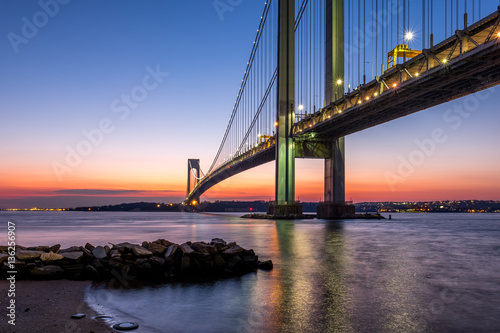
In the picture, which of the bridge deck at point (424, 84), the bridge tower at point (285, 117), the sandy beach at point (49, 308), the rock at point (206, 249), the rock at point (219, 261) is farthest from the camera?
the bridge tower at point (285, 117)

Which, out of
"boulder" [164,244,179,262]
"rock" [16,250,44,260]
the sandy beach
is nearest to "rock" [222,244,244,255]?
"boulder" [164,244,179,262]

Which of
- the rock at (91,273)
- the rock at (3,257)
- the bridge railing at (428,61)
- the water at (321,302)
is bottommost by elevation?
the water at (321,302)

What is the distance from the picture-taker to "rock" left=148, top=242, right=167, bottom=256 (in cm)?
1063

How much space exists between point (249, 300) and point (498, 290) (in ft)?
16.6

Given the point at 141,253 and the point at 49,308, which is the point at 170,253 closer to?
the point at 141,253

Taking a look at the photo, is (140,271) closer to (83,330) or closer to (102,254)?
(102,254)

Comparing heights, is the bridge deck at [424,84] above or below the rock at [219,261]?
above

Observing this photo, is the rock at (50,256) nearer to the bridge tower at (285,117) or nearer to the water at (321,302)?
the water at (321,302)

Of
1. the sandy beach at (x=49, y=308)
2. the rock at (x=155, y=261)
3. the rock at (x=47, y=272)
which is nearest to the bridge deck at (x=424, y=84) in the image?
the rock at (x=155, y=261)

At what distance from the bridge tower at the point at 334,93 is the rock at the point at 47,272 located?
41.9 m

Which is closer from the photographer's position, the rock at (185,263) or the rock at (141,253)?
the rock at (185,263)

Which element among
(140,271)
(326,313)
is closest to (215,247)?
(140,271)

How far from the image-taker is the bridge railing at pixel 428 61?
2348cm

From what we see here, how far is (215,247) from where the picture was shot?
11047mm
